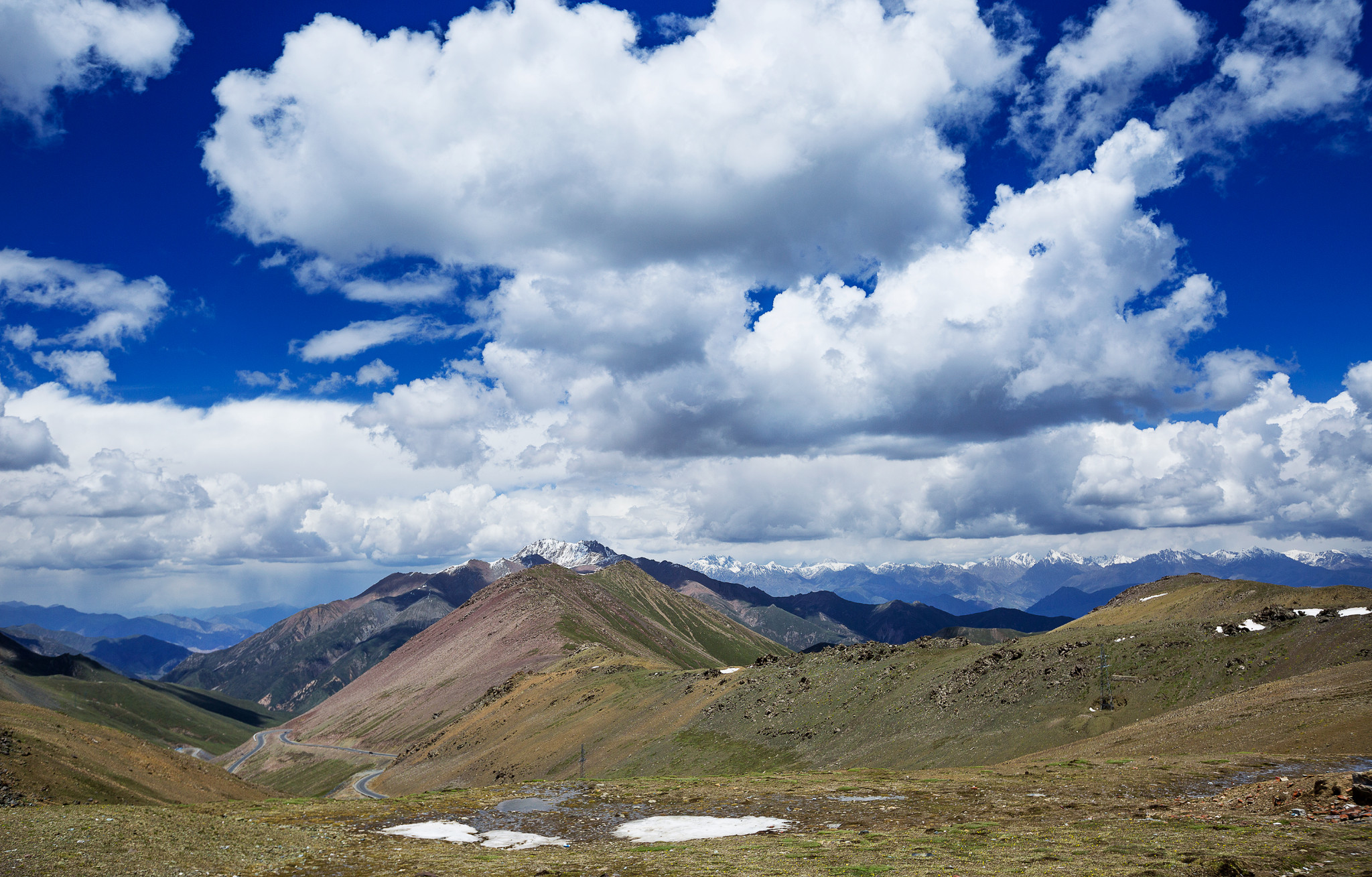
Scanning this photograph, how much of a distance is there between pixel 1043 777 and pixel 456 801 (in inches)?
1197

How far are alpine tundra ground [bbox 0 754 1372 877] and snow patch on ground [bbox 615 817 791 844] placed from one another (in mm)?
975

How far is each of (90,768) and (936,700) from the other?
67.9m

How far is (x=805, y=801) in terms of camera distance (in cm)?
3631

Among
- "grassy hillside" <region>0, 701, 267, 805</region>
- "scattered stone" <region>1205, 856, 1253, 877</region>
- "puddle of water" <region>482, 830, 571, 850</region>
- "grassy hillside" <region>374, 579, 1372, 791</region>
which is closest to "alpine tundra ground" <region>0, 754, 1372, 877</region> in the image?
"scattered stone" <region>1205, 856, 1253, 877</region>

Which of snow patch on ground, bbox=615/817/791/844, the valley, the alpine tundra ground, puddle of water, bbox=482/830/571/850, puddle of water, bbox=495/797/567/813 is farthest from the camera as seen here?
puddle of water, bbox=495/797/567/813

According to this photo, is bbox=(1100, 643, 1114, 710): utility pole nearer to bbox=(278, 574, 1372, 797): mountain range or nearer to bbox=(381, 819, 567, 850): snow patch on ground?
bbox=(278, 574, 1372, 797): mountain range

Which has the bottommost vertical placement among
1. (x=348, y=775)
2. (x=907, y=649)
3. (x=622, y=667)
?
(x=348, y=775)

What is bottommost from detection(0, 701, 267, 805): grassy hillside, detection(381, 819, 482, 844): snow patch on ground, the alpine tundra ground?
detection(0, 701, 267, 805): grassy hillside

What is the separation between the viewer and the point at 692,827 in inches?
1246

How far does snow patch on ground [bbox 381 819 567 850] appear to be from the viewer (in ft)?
99.6

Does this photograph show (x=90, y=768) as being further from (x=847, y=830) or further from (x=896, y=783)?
(x=896, y=783)

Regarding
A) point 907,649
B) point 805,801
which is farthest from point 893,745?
point 805,801

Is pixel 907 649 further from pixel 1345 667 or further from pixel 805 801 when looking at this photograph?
pixel 805 801

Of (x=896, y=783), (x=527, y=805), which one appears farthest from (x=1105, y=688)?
(x=527, y=805)
